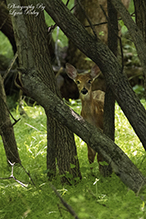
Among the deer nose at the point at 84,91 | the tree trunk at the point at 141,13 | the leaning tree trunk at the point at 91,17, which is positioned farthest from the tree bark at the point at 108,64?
the leaning tree trunk at the point at 91,17

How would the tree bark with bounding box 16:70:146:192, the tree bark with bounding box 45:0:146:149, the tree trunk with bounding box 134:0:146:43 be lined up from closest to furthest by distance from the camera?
the tree bark with bounding box 16:70:146:192 → the tree bark with bounding box 45:0:146:149 → the tree trunk with bounding box 134:0:146:43

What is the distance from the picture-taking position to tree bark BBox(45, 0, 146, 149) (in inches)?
114

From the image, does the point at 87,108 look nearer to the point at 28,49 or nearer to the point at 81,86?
the point at 81,86

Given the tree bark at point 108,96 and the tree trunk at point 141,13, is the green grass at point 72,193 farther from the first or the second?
the tree trunk at point 141,13

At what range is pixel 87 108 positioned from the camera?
14.5ft

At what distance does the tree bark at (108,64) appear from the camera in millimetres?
2904

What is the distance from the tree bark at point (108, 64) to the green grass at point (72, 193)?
645 millimetres

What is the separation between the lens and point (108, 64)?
2.96m

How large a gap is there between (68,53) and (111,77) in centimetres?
650

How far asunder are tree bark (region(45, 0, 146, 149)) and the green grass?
0.65 metres

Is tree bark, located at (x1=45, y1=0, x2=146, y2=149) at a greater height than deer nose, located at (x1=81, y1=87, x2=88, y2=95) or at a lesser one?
greater

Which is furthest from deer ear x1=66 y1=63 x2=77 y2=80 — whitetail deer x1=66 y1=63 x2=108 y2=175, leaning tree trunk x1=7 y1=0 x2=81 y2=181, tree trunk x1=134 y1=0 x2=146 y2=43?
tree trunk x1=134 y1=0 x2=146 y2=43

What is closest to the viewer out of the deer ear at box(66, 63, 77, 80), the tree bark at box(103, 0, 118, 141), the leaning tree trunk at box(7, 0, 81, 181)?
the leaning tree trunk at box(7, 0, 81, 181)

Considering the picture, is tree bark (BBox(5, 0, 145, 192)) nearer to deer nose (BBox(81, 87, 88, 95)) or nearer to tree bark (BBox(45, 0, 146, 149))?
tree bark (BBox(45, 0, 146, 149))
